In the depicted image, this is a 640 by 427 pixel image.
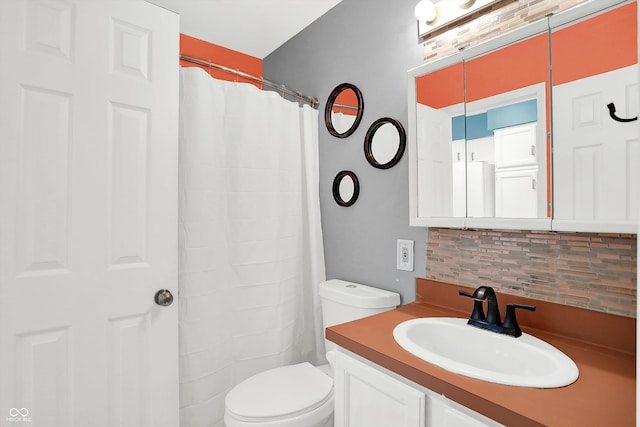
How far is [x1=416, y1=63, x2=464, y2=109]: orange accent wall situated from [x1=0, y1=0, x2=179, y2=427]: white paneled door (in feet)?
3.56

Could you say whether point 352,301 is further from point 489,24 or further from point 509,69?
point 489,24

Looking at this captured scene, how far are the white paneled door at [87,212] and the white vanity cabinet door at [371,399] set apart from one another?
31.4 inches

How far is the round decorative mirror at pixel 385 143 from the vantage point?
5.36 feet

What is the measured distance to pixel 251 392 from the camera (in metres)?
1.42

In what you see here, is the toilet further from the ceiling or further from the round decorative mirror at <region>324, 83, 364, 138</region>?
the ceiling

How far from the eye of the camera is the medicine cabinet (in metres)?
0.97

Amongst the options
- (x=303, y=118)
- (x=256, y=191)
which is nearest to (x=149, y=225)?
(x=256, y=191)

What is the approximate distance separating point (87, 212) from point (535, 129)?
1637mm

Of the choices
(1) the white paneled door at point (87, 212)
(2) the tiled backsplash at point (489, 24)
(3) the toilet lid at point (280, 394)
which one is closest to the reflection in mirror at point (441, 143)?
(2) the tiled backsplash at point (489, 24)

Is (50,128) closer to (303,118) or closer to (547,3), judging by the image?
(303,118)

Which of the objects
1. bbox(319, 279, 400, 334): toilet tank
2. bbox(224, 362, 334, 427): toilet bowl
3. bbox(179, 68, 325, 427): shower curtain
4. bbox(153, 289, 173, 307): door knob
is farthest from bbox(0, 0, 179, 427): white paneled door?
bbox(319, 279, 400, 334): toilet tank

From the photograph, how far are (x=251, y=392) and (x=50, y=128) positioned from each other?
4.20 ft

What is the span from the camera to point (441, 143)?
55.6 inches

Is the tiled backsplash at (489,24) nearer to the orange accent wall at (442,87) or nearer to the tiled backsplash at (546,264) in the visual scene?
the orange accent wall at (442,87)
